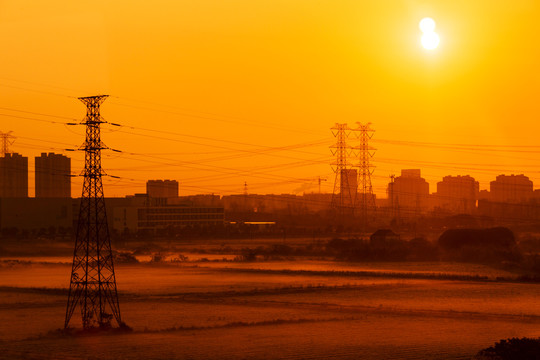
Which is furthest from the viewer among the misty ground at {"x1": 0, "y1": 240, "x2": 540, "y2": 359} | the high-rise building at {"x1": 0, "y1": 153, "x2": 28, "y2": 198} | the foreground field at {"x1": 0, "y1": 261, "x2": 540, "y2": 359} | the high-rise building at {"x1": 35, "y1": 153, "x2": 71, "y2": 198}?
the high-rise building at {"x1": 35, "y1": 153, "x2": 71, "y2": 198}

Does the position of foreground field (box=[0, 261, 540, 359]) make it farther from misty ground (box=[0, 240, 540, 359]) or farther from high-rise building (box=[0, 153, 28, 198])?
high-rise building (box=[0, 153, 28, 198])

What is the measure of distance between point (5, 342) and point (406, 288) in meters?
26.6

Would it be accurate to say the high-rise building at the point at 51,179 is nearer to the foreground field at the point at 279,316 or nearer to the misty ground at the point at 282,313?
the misty ground at the point at 282,313

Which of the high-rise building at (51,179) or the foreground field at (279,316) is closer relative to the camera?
the foreground field at (279,316)

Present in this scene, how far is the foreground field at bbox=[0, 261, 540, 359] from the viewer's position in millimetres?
26156

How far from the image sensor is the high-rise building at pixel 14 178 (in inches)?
6609

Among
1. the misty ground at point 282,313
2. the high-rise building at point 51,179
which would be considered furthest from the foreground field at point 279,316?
the high-rise building at point 51,179

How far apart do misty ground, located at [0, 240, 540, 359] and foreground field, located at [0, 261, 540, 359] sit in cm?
4

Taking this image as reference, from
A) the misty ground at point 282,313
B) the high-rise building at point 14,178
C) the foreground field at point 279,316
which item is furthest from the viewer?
Answer: the high-rise building at point 14,178

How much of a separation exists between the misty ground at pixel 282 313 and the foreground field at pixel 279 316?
0.04 meters

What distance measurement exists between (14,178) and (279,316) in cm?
14909

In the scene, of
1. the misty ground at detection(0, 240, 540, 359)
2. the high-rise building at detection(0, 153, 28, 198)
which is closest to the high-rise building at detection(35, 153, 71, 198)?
the high-rise building at detection(0, 153, 28, 198)

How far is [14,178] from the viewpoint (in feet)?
573

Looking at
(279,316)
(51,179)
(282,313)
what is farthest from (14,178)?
(279,316)
